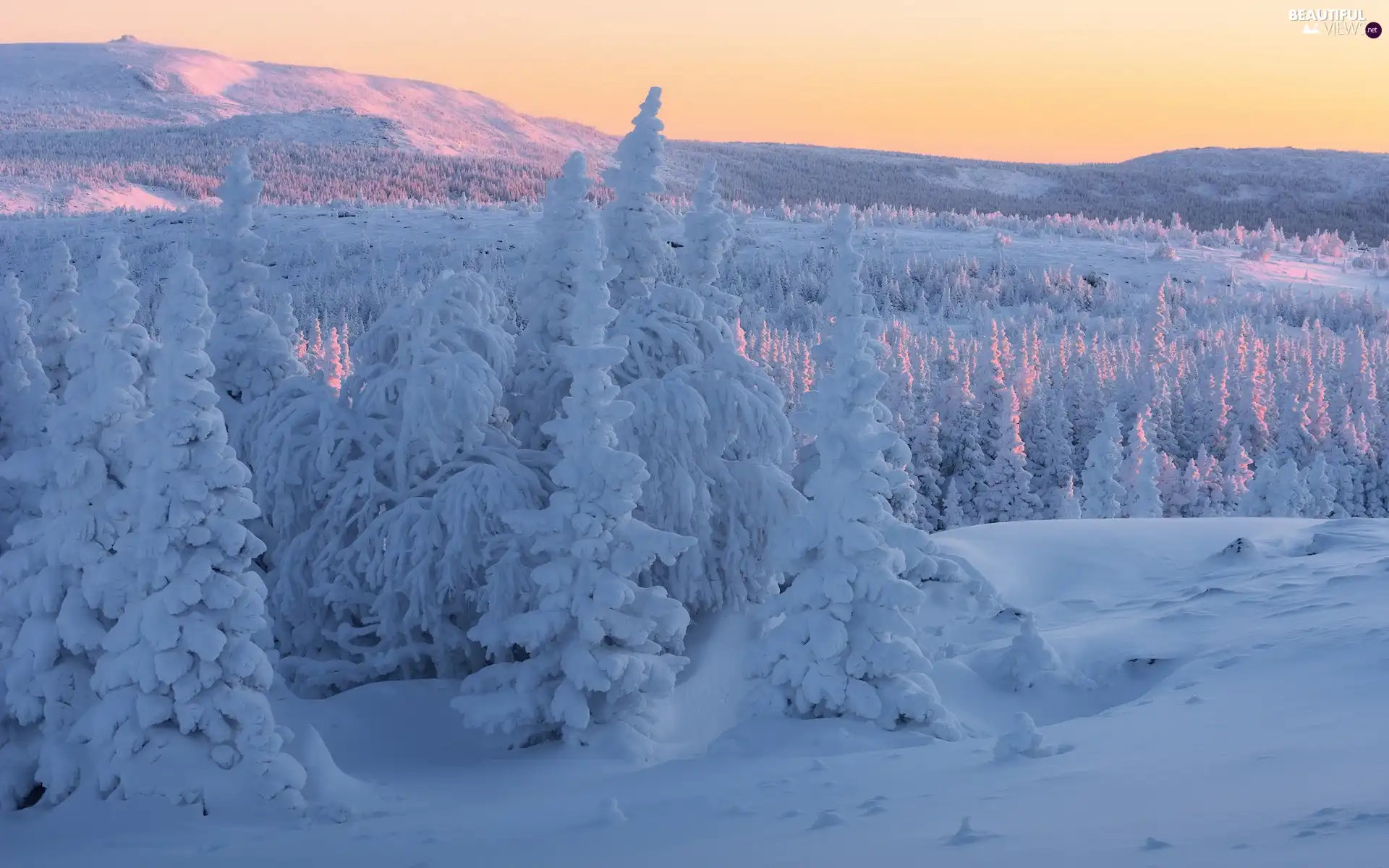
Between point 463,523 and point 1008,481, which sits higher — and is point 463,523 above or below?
above

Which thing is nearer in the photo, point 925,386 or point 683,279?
point 683,279

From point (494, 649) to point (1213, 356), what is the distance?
9505 centimetres

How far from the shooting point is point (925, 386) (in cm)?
7088

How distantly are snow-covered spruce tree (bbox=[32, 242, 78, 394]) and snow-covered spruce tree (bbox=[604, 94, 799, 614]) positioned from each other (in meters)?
7.54

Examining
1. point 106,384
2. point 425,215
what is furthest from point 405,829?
point 425,215

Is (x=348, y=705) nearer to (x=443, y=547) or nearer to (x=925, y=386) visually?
(x=443, y=547)

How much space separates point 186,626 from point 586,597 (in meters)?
4.29

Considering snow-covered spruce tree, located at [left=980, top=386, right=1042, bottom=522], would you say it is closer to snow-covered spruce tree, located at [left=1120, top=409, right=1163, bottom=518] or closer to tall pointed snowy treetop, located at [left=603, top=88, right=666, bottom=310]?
snow-covered spruce tree, located at [left=1120, top=409, right=1163, bottom=518]

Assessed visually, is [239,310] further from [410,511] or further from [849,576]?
[849,576]

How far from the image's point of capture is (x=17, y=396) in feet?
52.1

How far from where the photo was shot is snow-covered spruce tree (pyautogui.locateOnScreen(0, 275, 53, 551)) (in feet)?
50.8

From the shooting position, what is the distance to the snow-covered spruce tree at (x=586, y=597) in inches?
536

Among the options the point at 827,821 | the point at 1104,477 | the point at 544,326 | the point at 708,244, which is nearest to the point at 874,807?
the point at 827,821

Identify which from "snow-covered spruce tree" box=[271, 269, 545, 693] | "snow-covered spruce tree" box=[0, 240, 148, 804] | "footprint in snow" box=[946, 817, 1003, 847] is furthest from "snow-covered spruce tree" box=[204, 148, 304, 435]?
"footprint in snow" box=[946, 817, 1003, 847]
